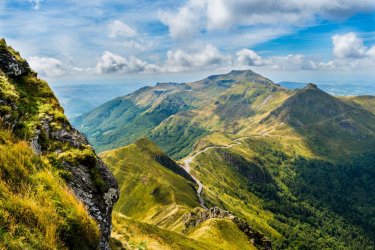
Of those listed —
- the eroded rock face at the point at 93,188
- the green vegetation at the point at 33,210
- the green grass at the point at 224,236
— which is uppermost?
the green vegetation at the point at 33,210

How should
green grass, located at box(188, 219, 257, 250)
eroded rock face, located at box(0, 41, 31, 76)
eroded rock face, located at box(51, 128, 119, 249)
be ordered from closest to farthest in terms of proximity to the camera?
eroded rock face, located at box(51, 128, 119, 249) < eroded rock face, located at box(0, 41, 31, 76) < green grass, located at box(188, 219, 257, 250)

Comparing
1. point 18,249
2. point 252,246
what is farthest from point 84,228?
point 252,246

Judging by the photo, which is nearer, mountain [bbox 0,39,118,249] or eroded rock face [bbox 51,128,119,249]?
mountain [bbox 0,39,118,249]

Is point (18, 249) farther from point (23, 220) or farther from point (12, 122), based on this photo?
point (12, 122)

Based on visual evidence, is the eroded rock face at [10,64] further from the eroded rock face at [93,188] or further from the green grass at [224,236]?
Answer: the green grass at [224,236]

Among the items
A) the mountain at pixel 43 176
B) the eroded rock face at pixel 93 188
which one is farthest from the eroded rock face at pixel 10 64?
the eroded rock face at pixel 93 188

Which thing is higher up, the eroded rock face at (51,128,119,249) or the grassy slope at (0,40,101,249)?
the grassy slope at (0,40,101,249)

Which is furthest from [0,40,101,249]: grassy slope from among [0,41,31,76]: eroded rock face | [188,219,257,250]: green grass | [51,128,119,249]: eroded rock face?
[188,219,257,250]: green grass

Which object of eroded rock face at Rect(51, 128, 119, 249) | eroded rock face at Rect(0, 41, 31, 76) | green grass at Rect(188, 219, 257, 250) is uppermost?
eroded rock face at Rect(0, 41, 31, 76)

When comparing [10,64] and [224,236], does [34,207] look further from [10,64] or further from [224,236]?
[224,236]

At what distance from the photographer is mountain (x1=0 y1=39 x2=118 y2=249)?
1102 cm

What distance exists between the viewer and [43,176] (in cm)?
1415

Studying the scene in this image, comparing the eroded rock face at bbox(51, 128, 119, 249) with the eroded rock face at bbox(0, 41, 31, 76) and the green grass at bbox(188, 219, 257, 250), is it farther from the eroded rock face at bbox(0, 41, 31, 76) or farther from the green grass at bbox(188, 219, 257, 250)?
the green grass at bbox(188, 219, 257, 250)

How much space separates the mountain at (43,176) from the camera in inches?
434
